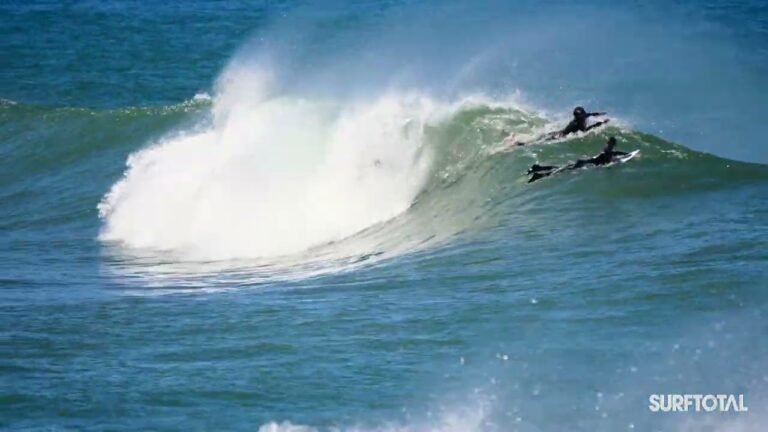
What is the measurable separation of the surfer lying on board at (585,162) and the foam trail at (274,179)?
198 centimetres

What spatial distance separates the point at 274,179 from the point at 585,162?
5.14 m

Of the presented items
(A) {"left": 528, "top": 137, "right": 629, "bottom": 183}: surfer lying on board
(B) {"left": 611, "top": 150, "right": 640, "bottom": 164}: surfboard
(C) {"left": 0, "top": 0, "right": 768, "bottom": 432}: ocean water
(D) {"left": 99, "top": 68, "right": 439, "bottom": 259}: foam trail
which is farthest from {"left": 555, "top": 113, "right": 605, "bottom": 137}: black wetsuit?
(D) {"left": 99, "top": 68, "right": 439, "bottom": 259}: foam trail

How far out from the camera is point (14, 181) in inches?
1019

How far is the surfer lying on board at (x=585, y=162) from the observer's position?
60.4ft

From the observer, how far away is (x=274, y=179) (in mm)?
21016

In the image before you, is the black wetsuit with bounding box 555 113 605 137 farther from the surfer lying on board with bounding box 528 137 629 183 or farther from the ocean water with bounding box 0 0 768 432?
the surfer lying on board with bounding box 528 137 629 183

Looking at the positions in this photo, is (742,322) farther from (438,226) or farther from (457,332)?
(438,226)

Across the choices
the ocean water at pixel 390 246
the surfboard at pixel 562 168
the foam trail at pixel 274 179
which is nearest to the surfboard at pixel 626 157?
the surfboard at pixel 562 168

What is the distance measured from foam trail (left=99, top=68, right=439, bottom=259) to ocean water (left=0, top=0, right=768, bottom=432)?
0.05 meters

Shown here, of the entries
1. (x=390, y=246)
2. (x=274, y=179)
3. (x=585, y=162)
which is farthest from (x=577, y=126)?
(x=274, y=179)

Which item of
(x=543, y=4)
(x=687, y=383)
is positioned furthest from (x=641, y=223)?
(x=543, y=4)

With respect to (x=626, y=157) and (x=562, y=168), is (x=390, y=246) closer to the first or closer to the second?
(x=562, y=168)

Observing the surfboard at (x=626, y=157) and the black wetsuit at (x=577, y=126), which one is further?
the black wetsuit at (x=577, y=126)

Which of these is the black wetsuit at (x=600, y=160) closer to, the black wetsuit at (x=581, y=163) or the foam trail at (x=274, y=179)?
the black wetsuit at (x=581, y=163)
